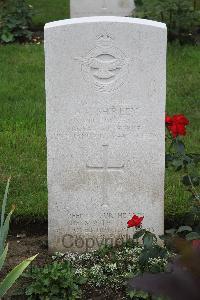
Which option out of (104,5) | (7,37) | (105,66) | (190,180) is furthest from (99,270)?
(104,5)

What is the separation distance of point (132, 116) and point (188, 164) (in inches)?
15.9

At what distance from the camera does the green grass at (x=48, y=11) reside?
9.27m

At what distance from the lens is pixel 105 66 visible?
11.9ft

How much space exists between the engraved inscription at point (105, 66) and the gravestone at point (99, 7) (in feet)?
18.2

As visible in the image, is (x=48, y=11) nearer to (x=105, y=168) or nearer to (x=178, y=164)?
(x=105, y=168)

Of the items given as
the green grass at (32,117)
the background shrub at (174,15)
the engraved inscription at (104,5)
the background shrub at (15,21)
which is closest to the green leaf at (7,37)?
the background shrub at (15,21)

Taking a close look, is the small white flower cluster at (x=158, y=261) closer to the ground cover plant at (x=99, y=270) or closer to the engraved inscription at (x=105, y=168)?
the ground cover plant at (x=99, y=270)

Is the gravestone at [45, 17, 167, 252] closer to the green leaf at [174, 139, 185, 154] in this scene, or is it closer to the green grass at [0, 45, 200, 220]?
the green leaf at [174, 139, 185, 154]

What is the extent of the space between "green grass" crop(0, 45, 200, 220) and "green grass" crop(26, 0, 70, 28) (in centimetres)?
125

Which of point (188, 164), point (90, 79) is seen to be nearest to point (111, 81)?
point (90, 79)

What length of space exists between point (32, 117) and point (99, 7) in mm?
3469

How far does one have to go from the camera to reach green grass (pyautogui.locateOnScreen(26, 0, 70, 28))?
9.27 meters

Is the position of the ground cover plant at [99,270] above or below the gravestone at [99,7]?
below

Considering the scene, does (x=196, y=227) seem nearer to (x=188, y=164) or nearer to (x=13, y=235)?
(x=188, y=164)
